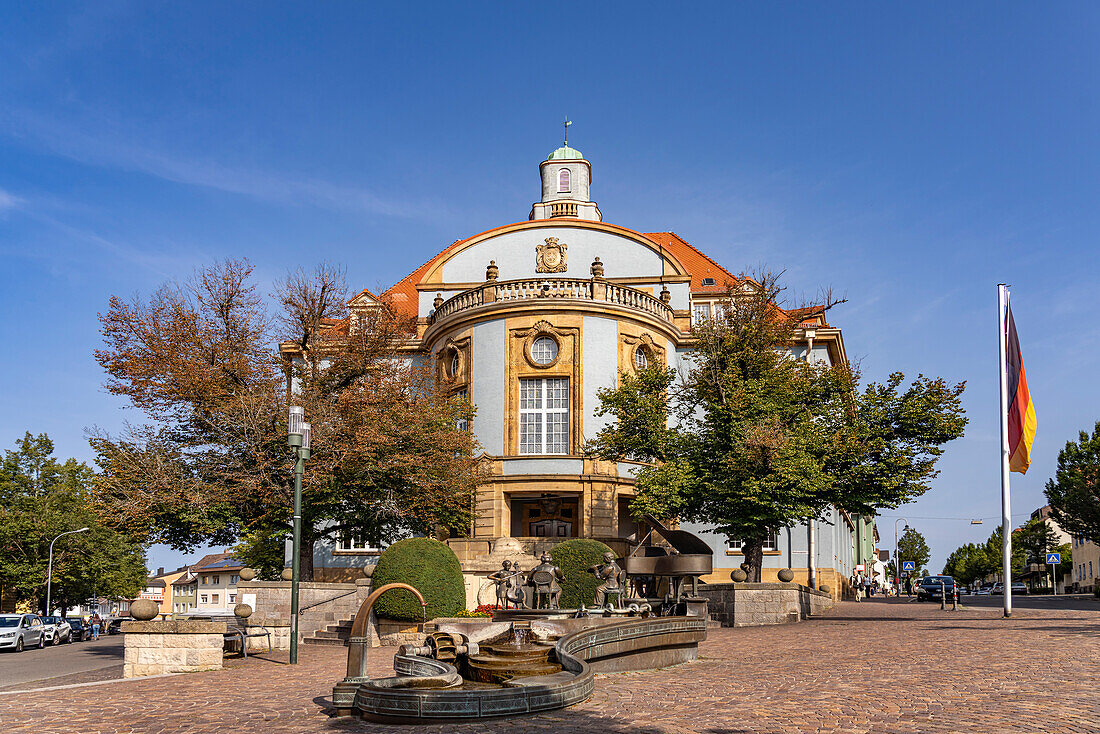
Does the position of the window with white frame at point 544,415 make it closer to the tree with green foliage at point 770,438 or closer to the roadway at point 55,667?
the tree with green foliage at point 770,438

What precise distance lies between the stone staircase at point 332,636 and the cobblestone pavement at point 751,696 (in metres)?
4.66

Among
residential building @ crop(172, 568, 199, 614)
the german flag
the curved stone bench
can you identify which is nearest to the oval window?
the german flag

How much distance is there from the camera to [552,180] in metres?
A: 53.2

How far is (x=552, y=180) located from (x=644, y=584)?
36.6m

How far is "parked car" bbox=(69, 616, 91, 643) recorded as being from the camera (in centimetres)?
4219

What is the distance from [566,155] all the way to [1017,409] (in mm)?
32893

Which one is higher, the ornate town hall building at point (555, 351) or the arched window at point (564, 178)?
the arched window at point (564, 178)

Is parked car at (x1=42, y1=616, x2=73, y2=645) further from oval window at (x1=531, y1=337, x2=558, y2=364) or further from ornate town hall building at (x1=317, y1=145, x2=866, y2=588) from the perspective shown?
oval window at (x1=531, y1=337, x2=558, y2=364)

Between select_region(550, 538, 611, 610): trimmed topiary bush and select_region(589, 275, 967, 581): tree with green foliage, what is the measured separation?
4.70 m

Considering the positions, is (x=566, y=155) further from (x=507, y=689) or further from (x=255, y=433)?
(x=507, y=689)

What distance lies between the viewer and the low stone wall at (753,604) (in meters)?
24.9

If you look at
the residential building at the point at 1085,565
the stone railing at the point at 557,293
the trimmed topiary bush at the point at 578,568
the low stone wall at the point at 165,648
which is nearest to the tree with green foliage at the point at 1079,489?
the residential building at the point at 1085,565

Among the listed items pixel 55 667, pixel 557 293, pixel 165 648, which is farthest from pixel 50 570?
pixel 165 648

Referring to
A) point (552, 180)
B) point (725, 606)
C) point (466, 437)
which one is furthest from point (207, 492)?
point (552, 180)
